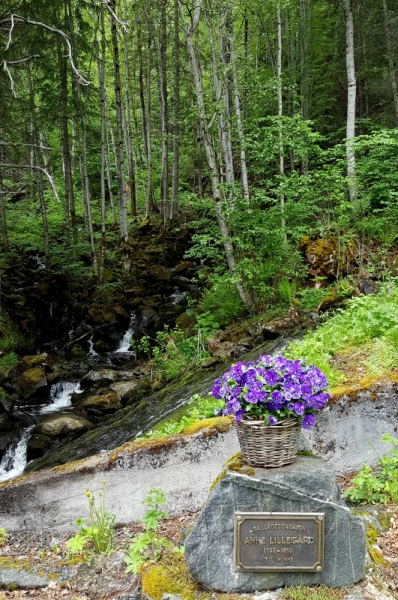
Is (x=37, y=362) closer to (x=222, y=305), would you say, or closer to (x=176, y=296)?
(x=222, y=305)

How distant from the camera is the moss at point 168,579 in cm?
299

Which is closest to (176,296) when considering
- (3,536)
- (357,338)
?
(357,338)

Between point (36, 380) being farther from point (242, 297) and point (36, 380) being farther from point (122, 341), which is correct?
point (242, 297)

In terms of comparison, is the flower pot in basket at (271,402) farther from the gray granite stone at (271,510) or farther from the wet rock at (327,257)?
the wet rock at (327,257)

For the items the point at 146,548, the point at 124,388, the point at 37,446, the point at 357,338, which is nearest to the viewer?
A: the point at 146,548

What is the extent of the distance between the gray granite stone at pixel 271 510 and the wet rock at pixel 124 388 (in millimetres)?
6417

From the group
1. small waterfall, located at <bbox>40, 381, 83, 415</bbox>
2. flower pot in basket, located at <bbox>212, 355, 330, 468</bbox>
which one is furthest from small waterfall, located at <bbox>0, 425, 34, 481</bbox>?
flower pot in basket, located at <bbox>212, 355, 330, 468</bbox>

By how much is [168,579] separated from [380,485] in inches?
77.1

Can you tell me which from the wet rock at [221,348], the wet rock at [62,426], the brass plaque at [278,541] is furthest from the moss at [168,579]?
the wet rock at [221,348]

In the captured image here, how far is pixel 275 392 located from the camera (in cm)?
279

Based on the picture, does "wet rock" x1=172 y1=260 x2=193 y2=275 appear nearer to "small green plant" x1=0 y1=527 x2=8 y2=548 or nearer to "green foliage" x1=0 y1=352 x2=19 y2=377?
"green foliage" x1=0 y1=352 x2=19 y2=377

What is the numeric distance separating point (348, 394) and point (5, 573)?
3.33 meters

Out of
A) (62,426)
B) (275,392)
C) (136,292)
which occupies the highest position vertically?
(136,292)

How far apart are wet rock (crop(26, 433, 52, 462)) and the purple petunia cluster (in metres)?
5.85
